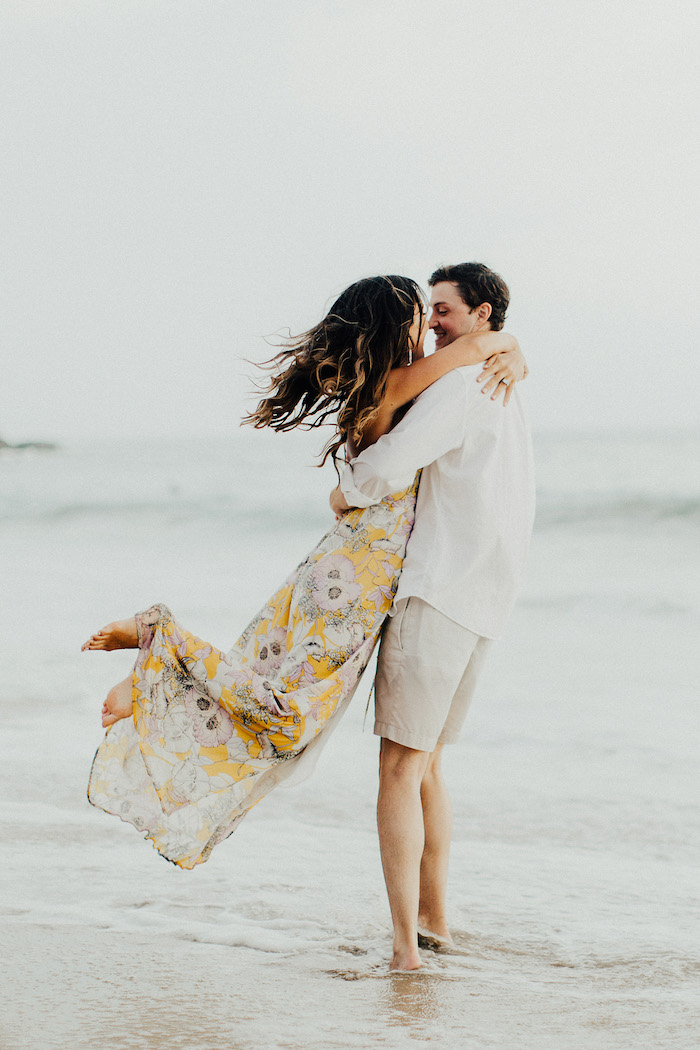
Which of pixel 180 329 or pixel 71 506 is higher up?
pixel 180 329

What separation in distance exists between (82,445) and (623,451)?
1291 cm

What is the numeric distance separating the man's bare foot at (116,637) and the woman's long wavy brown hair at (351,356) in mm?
607

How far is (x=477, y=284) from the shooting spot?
2514mm

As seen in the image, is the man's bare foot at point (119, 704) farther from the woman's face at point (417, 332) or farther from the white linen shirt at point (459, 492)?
the woman's face at point (417, 332)

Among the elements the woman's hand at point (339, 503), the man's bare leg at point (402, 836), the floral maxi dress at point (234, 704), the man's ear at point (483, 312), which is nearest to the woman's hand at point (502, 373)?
the man's ear at point (483, 312)

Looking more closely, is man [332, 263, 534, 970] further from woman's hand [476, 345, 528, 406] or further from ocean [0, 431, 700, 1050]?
ocean [0, 431, 700, 1050]

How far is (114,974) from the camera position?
2236 millimetres

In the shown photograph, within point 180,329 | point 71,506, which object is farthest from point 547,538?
point 180,329

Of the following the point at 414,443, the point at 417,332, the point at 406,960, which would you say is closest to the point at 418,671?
the point at 414,443

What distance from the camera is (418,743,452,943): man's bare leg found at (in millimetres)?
2631

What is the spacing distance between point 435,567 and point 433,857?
0.84 m

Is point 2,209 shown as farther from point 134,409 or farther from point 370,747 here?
point 370,747

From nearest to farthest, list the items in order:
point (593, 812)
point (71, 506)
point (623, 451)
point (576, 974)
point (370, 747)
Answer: point (576, 974) → point (593, 812) → point (370, 747) → point (71, 506) → point (623, 451)

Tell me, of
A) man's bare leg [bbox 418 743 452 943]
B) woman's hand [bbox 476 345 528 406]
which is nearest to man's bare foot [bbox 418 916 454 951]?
man's bare leg [bbox 418 743 452 943]
